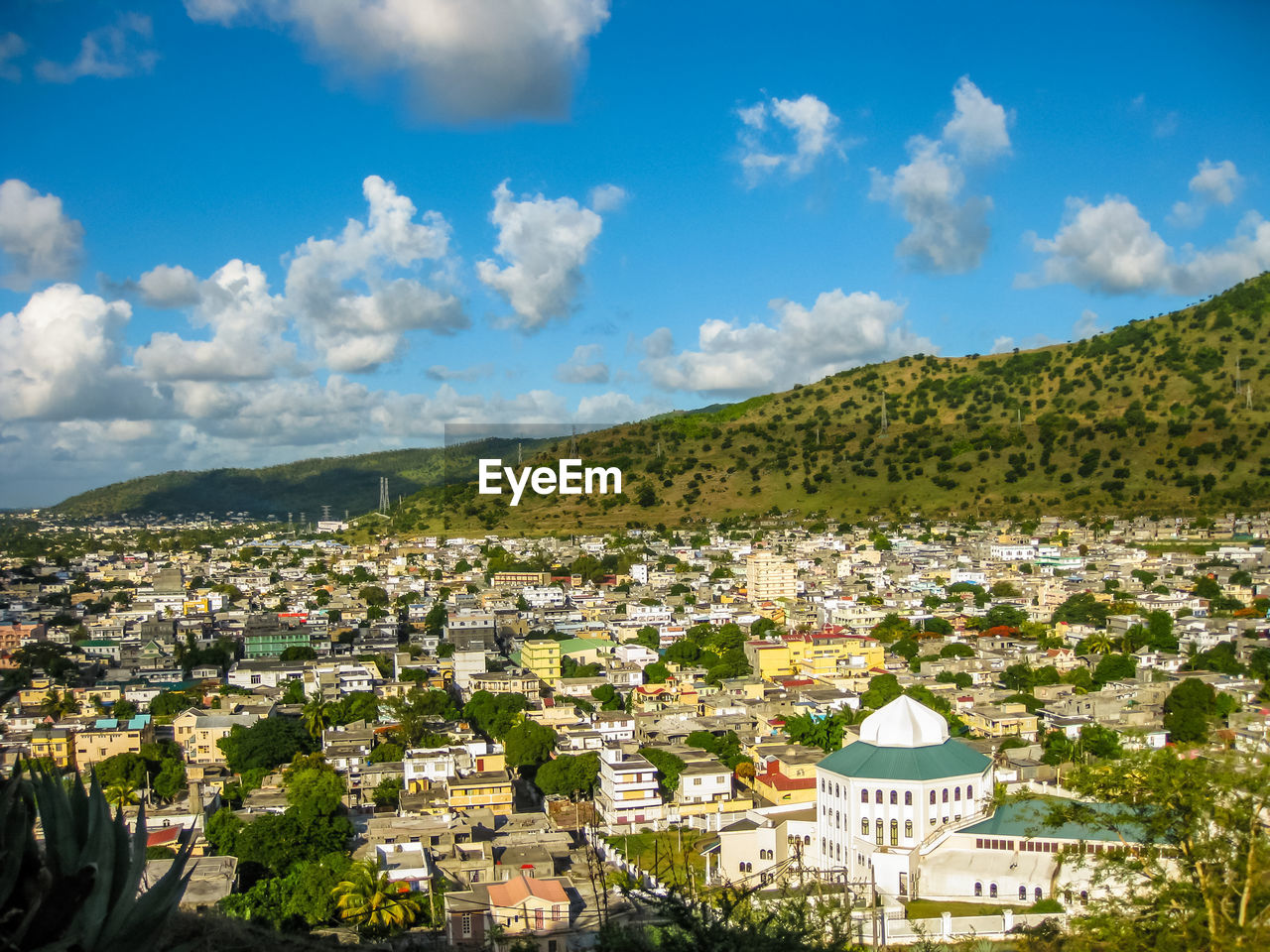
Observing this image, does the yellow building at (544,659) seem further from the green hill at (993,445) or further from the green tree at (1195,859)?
the green hill at (993,445)

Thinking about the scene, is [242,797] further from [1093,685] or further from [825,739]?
[1093,685]

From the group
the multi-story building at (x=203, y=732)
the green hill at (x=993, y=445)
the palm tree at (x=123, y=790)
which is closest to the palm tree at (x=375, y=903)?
the palm tree at (x=123, y=790)

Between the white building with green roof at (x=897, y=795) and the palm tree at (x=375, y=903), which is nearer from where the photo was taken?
the palm tree at (x=375, y=903)

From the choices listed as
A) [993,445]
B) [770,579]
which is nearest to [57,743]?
[770,579]

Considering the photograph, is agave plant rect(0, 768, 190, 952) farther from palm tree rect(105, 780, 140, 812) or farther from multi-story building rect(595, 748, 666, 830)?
palm tree rect(105, 780, 140, 812)

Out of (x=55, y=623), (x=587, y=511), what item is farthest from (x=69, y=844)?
(x=587, y=511)
